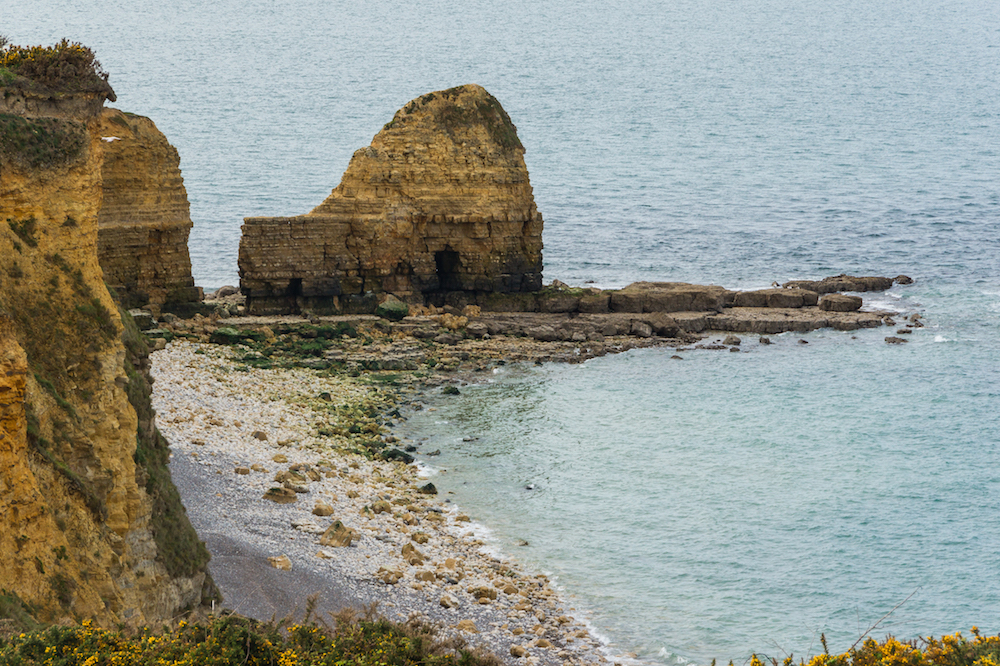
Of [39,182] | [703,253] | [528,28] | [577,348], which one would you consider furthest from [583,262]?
[528,28]

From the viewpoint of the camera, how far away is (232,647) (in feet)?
41.3

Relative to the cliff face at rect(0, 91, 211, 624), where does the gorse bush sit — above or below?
below

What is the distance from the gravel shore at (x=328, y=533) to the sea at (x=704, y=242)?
4.63 feet

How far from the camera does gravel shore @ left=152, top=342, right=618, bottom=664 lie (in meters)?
22.4

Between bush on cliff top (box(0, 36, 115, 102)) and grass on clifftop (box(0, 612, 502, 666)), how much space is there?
8.04 metres

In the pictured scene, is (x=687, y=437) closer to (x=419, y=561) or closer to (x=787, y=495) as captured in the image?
(x=787, y=495)

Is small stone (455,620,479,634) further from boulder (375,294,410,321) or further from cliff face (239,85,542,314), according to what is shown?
cliff face (239,85,542,314)

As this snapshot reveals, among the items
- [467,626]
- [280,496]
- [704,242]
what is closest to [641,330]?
[280,496]

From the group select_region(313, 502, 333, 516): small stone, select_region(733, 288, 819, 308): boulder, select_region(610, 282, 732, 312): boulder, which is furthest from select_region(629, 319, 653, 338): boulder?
select_region(313, 502, 333, 516): small stone

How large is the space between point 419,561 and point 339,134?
9495cm

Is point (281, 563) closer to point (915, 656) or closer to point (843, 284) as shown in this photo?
point (915, 656)

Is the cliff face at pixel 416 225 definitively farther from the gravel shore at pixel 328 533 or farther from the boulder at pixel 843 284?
the boulder at pixel 843 284

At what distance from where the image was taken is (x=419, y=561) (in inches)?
996

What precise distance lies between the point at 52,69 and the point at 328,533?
12.9 m
